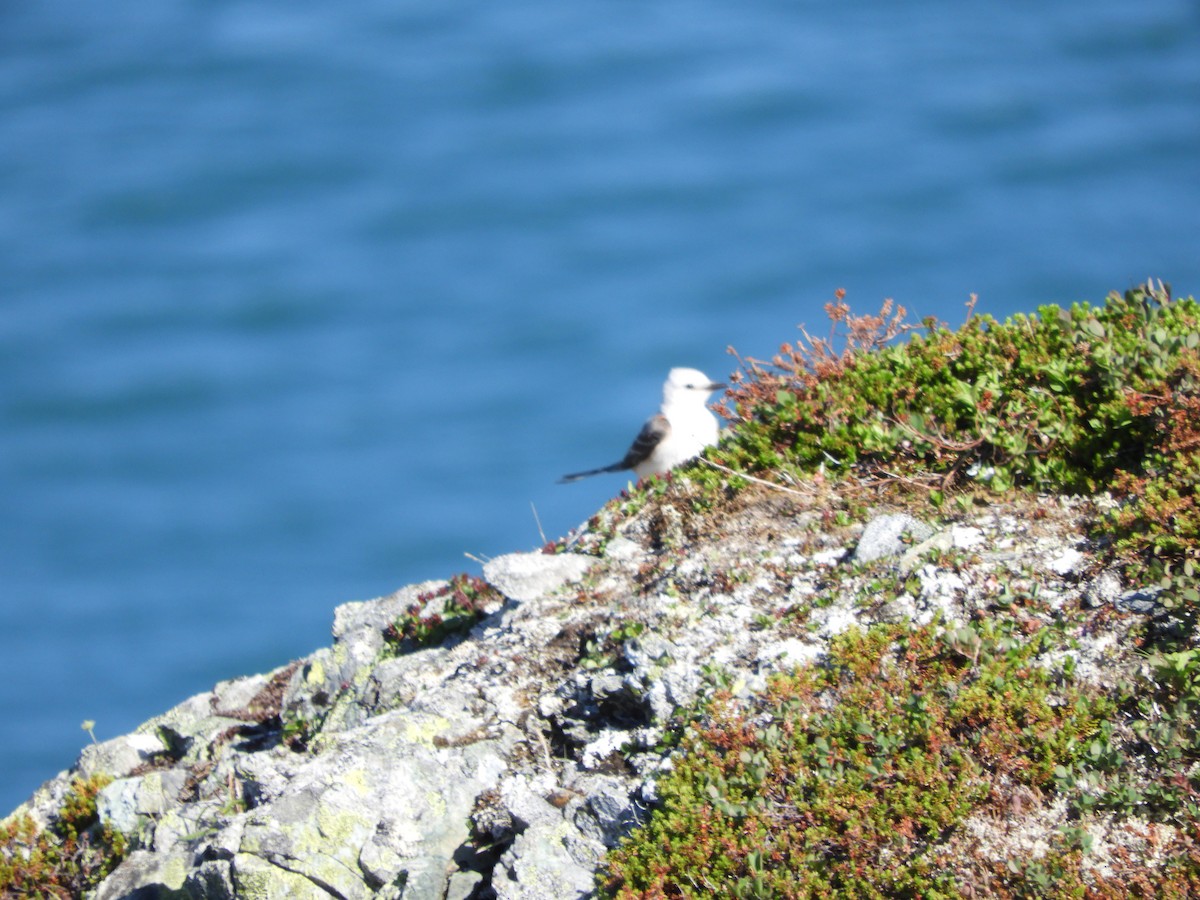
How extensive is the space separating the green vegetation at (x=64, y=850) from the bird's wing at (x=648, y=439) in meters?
5.59

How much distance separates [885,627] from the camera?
16.4 ft

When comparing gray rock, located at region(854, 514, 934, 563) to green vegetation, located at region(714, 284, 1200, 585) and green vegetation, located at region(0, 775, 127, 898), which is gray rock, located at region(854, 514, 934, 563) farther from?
green vegetation, located at region(0, 775, 127, 898)

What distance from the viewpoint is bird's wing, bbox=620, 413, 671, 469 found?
10.9 meters

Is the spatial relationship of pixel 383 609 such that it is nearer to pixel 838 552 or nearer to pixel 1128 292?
pixel 838 552

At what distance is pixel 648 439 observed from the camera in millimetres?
11023

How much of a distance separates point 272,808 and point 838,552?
9.55ft

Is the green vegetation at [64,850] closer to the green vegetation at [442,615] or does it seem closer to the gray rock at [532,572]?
the green vegetation at [442,615]

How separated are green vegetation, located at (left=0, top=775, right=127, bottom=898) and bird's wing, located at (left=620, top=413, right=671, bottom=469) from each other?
559cm

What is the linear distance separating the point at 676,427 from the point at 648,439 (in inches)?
11.2

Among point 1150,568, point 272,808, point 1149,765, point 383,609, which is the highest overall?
point 383,609

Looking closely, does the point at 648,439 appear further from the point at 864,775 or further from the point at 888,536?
the point at 864,775

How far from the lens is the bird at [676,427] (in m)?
10.8

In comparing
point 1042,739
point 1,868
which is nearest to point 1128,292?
point 1042,739

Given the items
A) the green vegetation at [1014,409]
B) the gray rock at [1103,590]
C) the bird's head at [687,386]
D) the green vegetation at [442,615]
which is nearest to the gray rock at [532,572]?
the green vegetation at [442,615]
